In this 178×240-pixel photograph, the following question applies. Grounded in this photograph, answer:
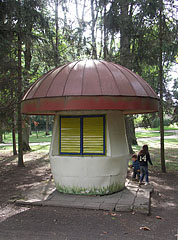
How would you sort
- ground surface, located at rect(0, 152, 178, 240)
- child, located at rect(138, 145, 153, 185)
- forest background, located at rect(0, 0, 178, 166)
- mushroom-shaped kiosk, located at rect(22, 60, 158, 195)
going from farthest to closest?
forest background, located at rect(0, 0, 178, 166), child, located at rect(138, 145, 153, 185), mushroom-shaped kiosk, located at rect(22, 60, 158, 195), ground surface, located at rect(0, 152, 178, 240)

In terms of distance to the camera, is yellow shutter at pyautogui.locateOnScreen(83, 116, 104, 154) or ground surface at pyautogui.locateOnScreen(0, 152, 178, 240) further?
yellow shutter at pyautogui.locateOnScreen(83, 116, 104, 154)

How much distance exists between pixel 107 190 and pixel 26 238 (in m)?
3.03

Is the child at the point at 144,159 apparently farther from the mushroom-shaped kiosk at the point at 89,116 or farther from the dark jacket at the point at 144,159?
the mushroom-shaped kiosk at the point at 89,116

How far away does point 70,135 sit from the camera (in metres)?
7.53

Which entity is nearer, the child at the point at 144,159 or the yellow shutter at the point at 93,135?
the yellow shutter at the point at 93,135

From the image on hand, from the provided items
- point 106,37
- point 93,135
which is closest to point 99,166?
point 93,135

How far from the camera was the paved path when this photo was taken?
625 cm

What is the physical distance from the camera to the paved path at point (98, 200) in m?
6.25

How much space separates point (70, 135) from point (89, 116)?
2.69 ft

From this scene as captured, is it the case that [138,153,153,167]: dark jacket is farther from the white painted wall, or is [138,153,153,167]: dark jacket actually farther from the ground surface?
the ground surface

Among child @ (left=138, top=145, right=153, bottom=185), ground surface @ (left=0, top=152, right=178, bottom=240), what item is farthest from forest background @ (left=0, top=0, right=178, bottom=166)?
ground surface @ (left=0, top=152, right=178, bottom=240)

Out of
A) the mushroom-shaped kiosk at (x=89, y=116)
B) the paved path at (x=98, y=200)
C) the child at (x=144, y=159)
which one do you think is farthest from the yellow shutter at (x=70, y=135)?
the child at (x=144, y=159)

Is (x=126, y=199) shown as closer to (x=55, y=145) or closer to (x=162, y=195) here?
(x=162, y=195)

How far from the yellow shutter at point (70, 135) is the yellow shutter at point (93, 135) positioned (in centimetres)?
22
